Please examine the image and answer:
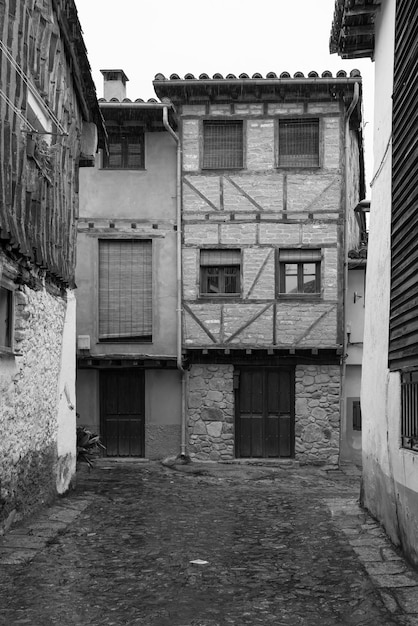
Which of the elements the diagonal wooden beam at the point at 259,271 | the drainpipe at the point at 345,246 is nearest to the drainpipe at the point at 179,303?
the diagonal wooden beam at the point at 259,271

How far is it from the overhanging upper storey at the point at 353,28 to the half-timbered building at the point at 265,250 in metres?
5.54

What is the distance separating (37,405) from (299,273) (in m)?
7.58

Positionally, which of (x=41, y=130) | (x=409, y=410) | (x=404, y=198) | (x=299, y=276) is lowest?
(x=409, y=410)

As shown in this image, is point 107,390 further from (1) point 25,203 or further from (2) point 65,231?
(1) point 25,203

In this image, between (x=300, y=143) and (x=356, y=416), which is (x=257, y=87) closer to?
(x=300, y=143)

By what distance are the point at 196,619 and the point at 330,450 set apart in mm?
10346

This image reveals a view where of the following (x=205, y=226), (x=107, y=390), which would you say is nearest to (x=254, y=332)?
(x=205, y=226)

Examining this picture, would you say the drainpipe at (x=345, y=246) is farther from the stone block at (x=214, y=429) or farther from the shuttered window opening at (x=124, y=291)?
the shuttered window opening at (x=124, y=291)

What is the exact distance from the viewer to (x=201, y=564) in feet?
23.1

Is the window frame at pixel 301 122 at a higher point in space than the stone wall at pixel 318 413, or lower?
higher

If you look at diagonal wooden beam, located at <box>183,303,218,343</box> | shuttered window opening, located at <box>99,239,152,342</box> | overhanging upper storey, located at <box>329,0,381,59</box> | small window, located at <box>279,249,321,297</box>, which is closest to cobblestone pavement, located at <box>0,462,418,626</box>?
diagonal wooden beam, located at <box>183,303,218,343</box>

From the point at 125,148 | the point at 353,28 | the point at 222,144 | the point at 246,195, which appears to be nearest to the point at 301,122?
the point at 222,144

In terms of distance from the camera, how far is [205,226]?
1546 centimetres

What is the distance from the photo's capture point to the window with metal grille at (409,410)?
6789 mm
